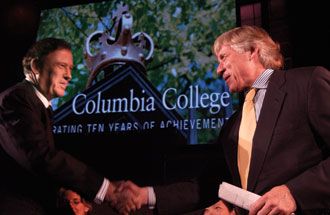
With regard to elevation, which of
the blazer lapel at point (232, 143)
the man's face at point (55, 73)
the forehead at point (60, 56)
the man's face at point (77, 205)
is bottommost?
the man's face at point (77, 205)

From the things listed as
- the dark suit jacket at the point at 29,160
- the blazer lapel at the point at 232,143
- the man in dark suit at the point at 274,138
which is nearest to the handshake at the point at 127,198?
the man in dark suit at the point at 274,138

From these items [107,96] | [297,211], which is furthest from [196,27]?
[297,211]

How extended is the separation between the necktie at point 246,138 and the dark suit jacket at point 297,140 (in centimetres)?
11

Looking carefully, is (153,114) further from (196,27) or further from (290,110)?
(290,110)

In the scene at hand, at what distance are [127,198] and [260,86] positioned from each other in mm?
989

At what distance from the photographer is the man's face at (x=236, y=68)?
6.08ft

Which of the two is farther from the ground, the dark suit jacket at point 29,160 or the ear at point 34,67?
the ear at point 34,67

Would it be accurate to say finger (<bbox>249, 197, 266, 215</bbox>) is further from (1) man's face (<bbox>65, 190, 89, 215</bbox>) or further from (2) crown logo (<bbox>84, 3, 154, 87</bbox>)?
Result: (2) crown logo (<bbox>84, 3, 154, 87</bbox>)

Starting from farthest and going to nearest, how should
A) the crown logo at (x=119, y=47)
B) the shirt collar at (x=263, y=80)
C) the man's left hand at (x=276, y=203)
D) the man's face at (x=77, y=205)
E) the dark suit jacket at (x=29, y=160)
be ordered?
the crown logo at (x=119, y=47), the man's face at (x=77, y=205), the shirt collar at (x=263, y=80), the dark suit jacket at (x=29, y=160), the man's left hand at (x=276, y=203)

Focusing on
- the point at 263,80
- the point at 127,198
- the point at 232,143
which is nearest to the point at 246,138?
the point at 232,143

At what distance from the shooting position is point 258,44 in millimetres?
1857

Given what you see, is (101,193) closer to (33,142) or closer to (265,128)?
(33,142)

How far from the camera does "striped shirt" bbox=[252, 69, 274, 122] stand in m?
1.66

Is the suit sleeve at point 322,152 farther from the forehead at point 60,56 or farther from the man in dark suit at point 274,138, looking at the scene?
the forehead at point 60,56
